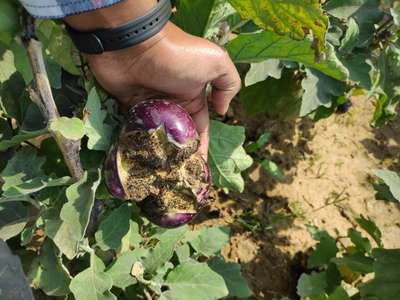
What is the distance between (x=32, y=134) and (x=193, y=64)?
34 centimetres

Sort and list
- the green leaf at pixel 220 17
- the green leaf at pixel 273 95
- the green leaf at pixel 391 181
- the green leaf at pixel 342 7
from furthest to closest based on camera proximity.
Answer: the green leaf at pixel 273 95 < the green leaf at pixel 342 7 < the green leaf at pixel 391 181 < the green leaf at pixel 220 17

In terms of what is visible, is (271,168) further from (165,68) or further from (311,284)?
(165,68)

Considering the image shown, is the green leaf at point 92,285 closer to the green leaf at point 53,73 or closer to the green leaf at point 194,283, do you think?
the green leaf at point 194,283

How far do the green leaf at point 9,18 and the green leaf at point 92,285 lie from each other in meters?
0.55

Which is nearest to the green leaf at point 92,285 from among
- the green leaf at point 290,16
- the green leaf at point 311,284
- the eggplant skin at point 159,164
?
the eggplant skin at point 159,164

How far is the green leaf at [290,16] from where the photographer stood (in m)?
0.72

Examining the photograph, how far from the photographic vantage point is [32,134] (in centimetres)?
97

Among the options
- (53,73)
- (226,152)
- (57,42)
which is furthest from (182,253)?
(57,42)

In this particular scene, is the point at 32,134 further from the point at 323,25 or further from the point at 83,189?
the point at 323,25

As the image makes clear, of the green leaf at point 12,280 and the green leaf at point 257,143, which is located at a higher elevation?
the green leaf at point 12,280

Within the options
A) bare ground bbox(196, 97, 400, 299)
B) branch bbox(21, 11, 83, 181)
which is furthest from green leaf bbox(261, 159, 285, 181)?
branch bbox(21, 11, 83, 181)

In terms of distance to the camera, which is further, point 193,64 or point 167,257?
point 167,257

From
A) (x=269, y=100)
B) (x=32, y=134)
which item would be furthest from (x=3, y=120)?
(x=269, y=100)

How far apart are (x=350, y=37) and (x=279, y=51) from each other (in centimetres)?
52
